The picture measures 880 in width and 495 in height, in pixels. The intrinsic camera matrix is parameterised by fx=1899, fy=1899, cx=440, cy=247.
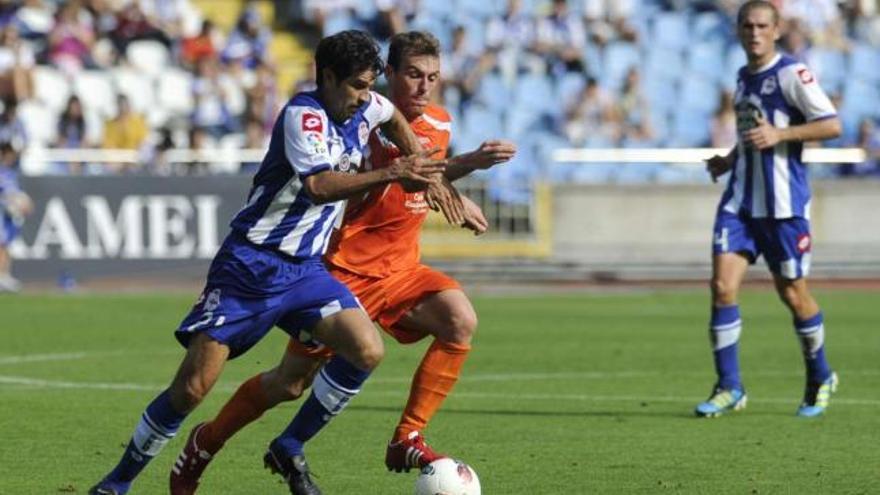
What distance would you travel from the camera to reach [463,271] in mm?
24312

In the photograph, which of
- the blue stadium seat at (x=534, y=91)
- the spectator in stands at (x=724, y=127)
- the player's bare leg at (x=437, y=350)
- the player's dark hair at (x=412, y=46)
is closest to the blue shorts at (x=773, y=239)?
the player's bare leg at (x=437, y=350)

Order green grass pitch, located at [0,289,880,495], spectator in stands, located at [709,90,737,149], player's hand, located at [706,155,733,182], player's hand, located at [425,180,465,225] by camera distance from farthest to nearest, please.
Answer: spectator in stands, located at [709,90,737,149] → player's hand, located at [706,155,733,182] → green grass pitch, located at [0,289,880,495] → player's hand, located at [425,180,465,225]

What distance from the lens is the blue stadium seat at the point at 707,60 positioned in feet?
93.7

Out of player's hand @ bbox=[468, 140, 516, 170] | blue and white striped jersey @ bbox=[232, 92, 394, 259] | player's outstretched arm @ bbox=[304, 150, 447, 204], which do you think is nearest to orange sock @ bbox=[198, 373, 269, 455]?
blue and white striped jersey @ bbox=[232, 92, 394, 259]

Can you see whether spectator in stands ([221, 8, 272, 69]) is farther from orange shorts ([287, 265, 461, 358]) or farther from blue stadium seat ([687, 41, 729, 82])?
orange shorts ([287, 265, 461, 358])

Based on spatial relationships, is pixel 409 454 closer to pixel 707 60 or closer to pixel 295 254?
pixel 295 254

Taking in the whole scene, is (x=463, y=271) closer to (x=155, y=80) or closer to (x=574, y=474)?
(x=155, y=80)

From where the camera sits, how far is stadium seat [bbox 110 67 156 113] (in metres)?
26.9

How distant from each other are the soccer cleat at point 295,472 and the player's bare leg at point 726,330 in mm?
3744

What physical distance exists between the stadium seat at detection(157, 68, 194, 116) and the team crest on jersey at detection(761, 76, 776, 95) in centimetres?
1644

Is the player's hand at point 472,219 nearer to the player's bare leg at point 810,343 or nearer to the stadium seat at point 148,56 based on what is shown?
the player's bare leg at point 810,343

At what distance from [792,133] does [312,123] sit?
4.43m

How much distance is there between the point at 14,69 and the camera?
25391 millimetres

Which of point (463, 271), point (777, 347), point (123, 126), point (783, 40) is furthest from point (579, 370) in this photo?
point (783, 40)
